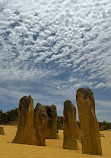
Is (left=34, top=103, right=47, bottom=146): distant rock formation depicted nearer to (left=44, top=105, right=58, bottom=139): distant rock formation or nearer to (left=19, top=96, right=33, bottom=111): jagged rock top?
(left=19, top=96, right=33, bottom=111): jagged rock top

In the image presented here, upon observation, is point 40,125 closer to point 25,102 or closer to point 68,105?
point 25,102

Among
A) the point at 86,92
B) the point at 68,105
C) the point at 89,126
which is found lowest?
the point at 89,126

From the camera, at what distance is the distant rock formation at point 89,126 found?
7.25 meters

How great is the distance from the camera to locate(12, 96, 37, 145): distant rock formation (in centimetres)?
928

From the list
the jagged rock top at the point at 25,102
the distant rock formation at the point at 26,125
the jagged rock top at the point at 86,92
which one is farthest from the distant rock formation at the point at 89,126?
the jagged rock top at the point at 25,102

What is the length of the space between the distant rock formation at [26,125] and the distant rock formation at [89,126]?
128 inches

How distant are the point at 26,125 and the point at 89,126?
385cm

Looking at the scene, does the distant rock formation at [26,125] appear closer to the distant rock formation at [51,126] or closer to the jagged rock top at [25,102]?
the jagged rock top at [25,102]

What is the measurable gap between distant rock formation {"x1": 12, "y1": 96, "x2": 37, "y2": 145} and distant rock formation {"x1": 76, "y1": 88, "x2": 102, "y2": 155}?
3.24 meters

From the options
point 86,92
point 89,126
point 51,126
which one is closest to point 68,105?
point 86,92

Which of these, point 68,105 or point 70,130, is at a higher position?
point 68,105

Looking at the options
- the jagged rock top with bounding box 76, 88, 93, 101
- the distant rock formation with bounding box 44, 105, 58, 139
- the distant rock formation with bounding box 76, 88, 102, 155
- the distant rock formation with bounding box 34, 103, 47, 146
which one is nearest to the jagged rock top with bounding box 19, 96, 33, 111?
the distant rock formation with bounding box 34, 103, 47, 146

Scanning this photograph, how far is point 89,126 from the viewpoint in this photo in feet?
24.1

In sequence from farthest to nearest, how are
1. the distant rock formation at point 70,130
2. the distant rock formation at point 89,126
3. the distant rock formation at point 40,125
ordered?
the distant rock formation at point 40,125, the distant rock formation at point 70,130, the distant rock formation at point 89,126
